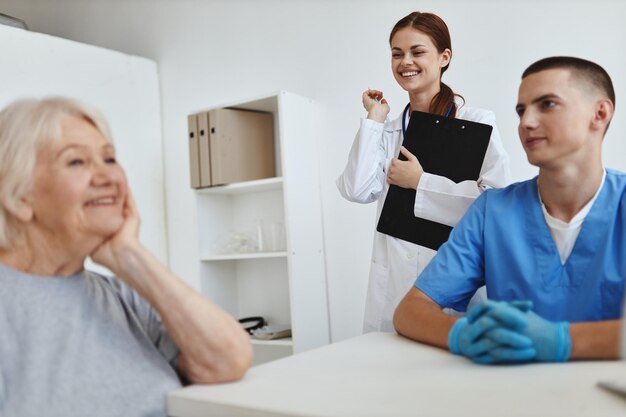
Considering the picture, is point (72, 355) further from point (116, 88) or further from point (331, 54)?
point (116, 88)

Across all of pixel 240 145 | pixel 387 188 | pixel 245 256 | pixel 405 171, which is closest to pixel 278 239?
pixel 245 256

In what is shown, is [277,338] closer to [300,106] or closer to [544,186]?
[300,106]

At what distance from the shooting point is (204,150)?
11.1 feet

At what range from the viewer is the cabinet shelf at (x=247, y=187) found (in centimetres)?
321

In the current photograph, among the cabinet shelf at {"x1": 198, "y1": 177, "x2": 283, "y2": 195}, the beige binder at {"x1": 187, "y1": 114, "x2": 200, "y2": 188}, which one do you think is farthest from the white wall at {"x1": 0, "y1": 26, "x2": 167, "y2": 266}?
the cabinet shelf at {"x1": 198, "y1": 177, "x2": 283, "y2": 195}

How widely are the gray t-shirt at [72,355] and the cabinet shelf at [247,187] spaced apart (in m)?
2.09

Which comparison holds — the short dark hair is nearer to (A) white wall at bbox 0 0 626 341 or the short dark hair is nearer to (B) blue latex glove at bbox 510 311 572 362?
(B) blue latex glove at bbox 510 311 572 362

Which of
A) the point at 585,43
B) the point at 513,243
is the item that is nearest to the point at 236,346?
the point at 513,243

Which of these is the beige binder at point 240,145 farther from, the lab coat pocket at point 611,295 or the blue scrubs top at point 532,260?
the lab coat pocket at point 611,295

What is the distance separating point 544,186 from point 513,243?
0.14 metres

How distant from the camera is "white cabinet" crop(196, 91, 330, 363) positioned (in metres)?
3.12

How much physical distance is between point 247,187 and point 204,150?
0.30 m

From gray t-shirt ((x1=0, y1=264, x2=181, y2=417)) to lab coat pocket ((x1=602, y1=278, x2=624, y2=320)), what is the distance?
33.4 inches

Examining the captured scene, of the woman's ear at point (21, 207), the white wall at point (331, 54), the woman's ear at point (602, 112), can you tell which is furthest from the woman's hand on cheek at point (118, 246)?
the white wall at point (331, 54)
